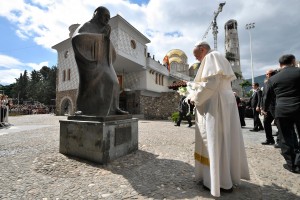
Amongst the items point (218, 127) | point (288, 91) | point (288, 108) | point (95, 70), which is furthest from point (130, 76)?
point (218, 127)

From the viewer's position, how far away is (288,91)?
3258 millimetres

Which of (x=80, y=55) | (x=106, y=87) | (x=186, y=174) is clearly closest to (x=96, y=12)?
(x=80, y=55)

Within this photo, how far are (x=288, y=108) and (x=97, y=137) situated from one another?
336cm

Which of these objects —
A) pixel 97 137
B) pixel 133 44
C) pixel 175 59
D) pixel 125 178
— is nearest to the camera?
pixel 125 178

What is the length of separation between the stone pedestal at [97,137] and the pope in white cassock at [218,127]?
5.57 ft

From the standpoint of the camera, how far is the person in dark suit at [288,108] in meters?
3.15

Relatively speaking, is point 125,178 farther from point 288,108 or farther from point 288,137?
point 288,108

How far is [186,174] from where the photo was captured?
9.83ft

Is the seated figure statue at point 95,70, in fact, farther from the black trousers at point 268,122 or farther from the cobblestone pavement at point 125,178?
the black trousers at point 268,122

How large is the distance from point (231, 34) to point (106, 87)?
189ft

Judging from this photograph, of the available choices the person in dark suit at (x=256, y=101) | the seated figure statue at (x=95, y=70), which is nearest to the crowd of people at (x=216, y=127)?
the seated figure statue at (x=95, y=70)

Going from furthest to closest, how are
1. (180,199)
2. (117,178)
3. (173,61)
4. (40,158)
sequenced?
(173,61)
(40,158)
(117,178)
(180,199)

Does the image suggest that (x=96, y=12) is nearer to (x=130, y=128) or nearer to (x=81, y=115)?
(x=81, y=115)

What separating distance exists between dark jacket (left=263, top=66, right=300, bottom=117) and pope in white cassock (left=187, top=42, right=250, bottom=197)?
1453 mm
